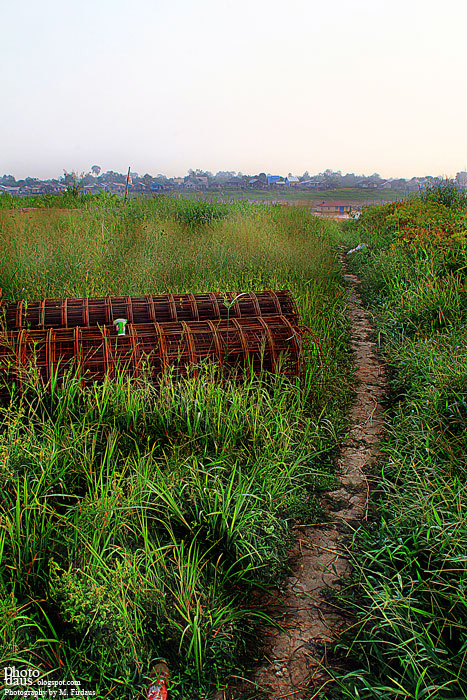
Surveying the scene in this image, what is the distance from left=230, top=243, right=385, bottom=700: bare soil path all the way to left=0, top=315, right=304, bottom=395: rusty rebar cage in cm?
79

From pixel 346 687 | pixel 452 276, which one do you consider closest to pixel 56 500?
pixel 346 687

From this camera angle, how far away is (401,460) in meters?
2.82

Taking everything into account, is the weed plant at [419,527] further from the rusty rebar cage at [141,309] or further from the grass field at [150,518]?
the rusty rebar cage at [141,309]

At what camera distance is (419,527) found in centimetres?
213

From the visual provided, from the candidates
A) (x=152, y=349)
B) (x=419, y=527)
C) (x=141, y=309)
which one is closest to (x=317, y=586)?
(x=419, y=527)

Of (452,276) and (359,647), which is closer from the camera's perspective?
(359,647)

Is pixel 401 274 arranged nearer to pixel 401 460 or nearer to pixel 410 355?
pixel 410 355

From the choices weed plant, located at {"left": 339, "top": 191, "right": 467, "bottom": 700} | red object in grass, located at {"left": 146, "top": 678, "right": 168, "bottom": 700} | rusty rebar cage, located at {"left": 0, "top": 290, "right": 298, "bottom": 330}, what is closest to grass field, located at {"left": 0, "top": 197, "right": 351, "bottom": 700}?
red object in grass, located at {"left": 146, "top": 678, "right": 168, "bottom": 700}

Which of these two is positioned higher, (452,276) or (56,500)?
(452,276)

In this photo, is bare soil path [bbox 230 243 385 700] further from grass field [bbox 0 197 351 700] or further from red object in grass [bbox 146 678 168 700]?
red object in grass [bbox 146 678 168 700]

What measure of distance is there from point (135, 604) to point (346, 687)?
775mm

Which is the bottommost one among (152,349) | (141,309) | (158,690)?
(158,690)

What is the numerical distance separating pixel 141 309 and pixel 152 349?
0.68 metres

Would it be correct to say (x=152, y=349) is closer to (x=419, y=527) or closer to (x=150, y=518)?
(x=150, y=518)
